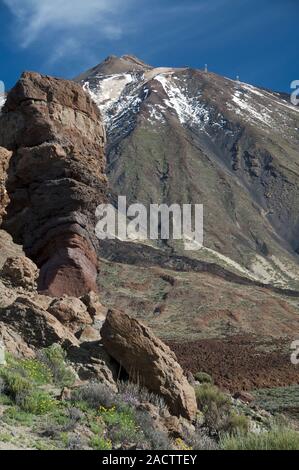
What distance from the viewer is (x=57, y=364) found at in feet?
34.8

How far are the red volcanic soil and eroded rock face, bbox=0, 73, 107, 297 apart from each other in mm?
6924

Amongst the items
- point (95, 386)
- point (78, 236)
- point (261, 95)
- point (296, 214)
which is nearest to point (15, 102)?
point (78, 236)

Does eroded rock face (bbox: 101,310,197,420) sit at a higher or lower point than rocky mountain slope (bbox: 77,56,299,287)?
lower

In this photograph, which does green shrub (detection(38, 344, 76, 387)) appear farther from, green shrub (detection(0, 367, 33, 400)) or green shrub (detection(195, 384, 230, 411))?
green shrub (detection(195, 384, 230, 411))

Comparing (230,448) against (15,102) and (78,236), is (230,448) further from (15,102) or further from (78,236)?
(15,102)

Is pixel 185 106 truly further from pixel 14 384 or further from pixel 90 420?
pixel 90 420

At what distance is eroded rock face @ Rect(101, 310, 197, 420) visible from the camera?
10.8m

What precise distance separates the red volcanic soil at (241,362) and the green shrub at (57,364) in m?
11.7

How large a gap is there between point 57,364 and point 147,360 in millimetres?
1583

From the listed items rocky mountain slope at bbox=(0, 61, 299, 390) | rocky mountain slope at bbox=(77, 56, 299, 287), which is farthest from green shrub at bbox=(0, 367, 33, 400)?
rocky mountain slope at bbox=(77, 56, 299, 287)

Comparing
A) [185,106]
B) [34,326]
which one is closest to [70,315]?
[34,326]

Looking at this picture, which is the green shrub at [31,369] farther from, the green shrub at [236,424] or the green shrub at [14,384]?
the green shrub at [236,424]

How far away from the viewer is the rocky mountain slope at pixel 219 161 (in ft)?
342

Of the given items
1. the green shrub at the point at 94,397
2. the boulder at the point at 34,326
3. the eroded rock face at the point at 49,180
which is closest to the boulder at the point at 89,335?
the boulder at the point at 34,326
